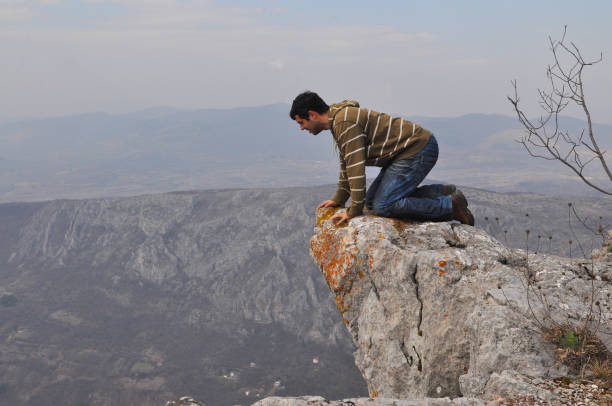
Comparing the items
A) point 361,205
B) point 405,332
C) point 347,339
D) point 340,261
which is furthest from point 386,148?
point 347,339

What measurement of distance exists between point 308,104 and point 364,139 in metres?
1.12

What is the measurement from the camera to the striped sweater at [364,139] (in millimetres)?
6926

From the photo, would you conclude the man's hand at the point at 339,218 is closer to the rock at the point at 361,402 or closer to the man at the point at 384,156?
the man at the point at 384,156

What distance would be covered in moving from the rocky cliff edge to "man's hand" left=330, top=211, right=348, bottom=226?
6.0 inches

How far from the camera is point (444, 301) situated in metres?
6.83

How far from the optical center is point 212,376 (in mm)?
117750

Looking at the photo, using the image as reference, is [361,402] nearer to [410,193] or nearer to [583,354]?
[583,354]

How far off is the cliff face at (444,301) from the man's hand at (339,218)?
14cm

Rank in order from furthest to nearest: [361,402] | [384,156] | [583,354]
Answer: [384,156], [583,354], [361,402]

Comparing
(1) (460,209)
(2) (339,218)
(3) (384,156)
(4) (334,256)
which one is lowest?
(4) (334,256)

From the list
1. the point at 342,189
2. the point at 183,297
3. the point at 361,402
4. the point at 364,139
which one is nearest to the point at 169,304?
the point at 183,297

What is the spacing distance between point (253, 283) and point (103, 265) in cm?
6664

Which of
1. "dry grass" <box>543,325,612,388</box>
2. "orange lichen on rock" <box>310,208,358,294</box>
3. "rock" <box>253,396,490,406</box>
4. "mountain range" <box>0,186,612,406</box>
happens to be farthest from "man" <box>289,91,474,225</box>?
"mountain range" <box>0,186,612,406</box>

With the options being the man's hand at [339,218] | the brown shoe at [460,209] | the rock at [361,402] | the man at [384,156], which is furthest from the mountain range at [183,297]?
the rock at [361,402]
